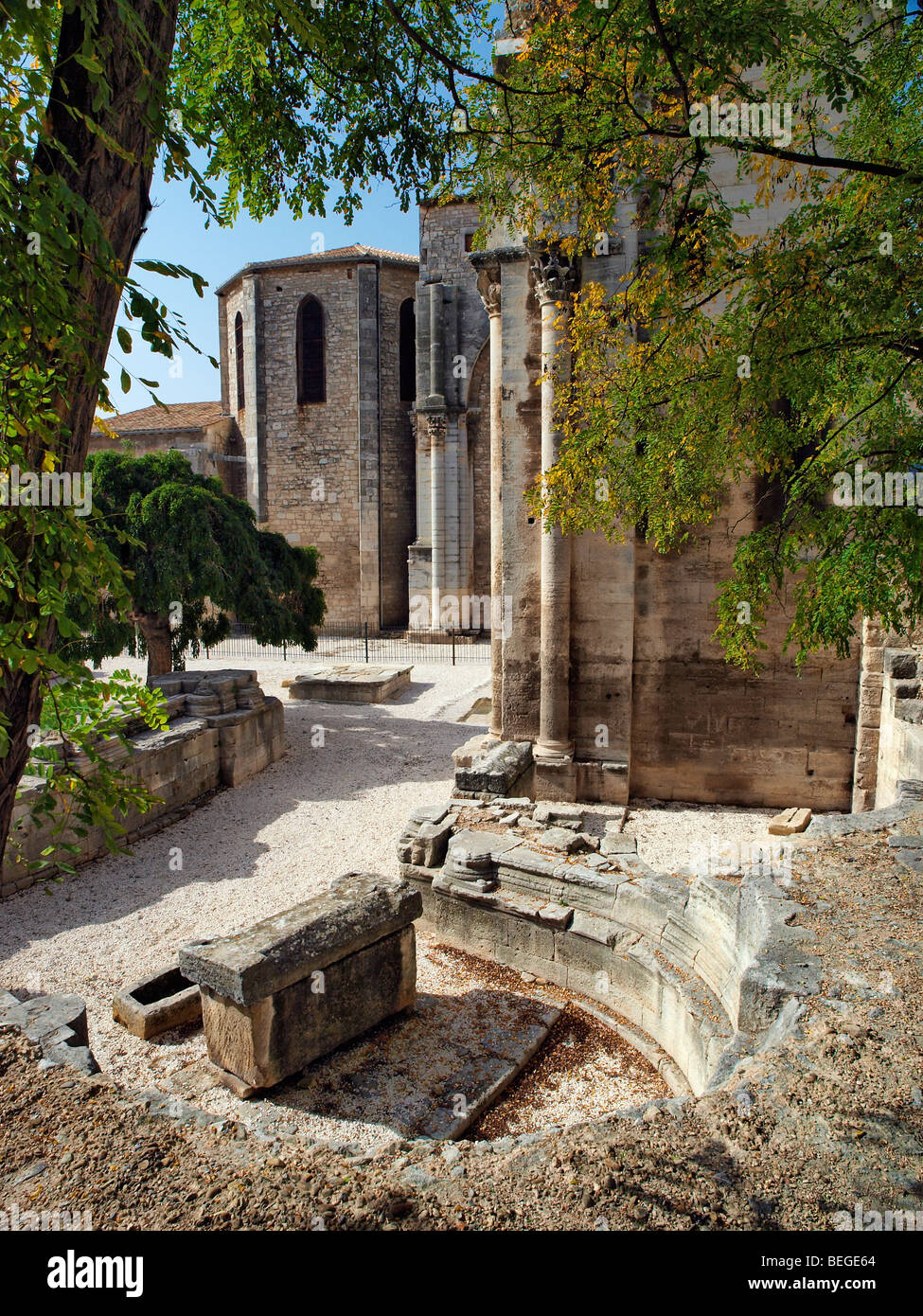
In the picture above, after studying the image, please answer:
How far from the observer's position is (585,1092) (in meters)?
4.92

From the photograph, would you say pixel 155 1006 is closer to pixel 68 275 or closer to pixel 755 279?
pixel 68 275

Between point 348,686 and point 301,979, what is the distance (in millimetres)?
12224

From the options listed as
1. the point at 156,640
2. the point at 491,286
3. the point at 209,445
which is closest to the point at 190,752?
the point at 156,640

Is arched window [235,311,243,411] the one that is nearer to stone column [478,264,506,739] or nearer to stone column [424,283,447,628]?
stone column [424,283,447,628]

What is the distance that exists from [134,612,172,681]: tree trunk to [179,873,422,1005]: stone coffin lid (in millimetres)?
9314

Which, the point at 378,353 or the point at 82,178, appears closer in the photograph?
the point at 82,178

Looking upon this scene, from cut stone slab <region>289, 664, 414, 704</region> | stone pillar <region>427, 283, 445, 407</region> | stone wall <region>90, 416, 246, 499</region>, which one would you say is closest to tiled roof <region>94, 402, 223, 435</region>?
stone wall <region>90, 416, 246, 499</region>

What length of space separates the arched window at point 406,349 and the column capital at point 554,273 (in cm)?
1826

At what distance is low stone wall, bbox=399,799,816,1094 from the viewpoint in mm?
4426

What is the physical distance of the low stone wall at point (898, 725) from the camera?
7820 millimetres

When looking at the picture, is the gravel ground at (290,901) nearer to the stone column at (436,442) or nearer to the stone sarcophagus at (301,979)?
the stone sarcophagus at (301,979)
